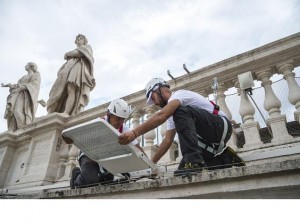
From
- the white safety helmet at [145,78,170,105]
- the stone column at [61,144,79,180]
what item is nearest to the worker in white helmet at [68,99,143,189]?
the white safety helmet at [145,78,170,105]

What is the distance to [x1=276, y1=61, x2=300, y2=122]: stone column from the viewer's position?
2705mm

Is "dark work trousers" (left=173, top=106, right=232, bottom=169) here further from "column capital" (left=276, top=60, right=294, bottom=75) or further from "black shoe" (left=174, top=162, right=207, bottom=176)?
"column capital" (left=276, top=60, right=294, bottom=75)

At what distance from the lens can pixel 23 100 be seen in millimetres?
6898

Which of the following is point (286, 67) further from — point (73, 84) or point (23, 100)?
point (23, 100)

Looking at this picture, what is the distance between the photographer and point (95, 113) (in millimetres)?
4496

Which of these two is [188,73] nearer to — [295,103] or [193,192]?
[295,103]

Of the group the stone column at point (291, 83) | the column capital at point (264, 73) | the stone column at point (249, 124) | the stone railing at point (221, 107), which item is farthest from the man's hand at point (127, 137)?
the column capital at point (264, 73)

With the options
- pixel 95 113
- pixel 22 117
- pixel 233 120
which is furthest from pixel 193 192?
pixel 22 117

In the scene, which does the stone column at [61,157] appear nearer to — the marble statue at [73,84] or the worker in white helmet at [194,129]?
the marble statue at [73,84]

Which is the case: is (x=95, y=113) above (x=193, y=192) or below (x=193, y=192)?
above

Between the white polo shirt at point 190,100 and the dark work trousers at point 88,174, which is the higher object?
the white polo shirt at point 190,100

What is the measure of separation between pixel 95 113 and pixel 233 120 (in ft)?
7.57

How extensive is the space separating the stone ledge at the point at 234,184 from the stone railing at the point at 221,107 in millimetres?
861

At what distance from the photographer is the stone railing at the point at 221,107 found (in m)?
2.75
